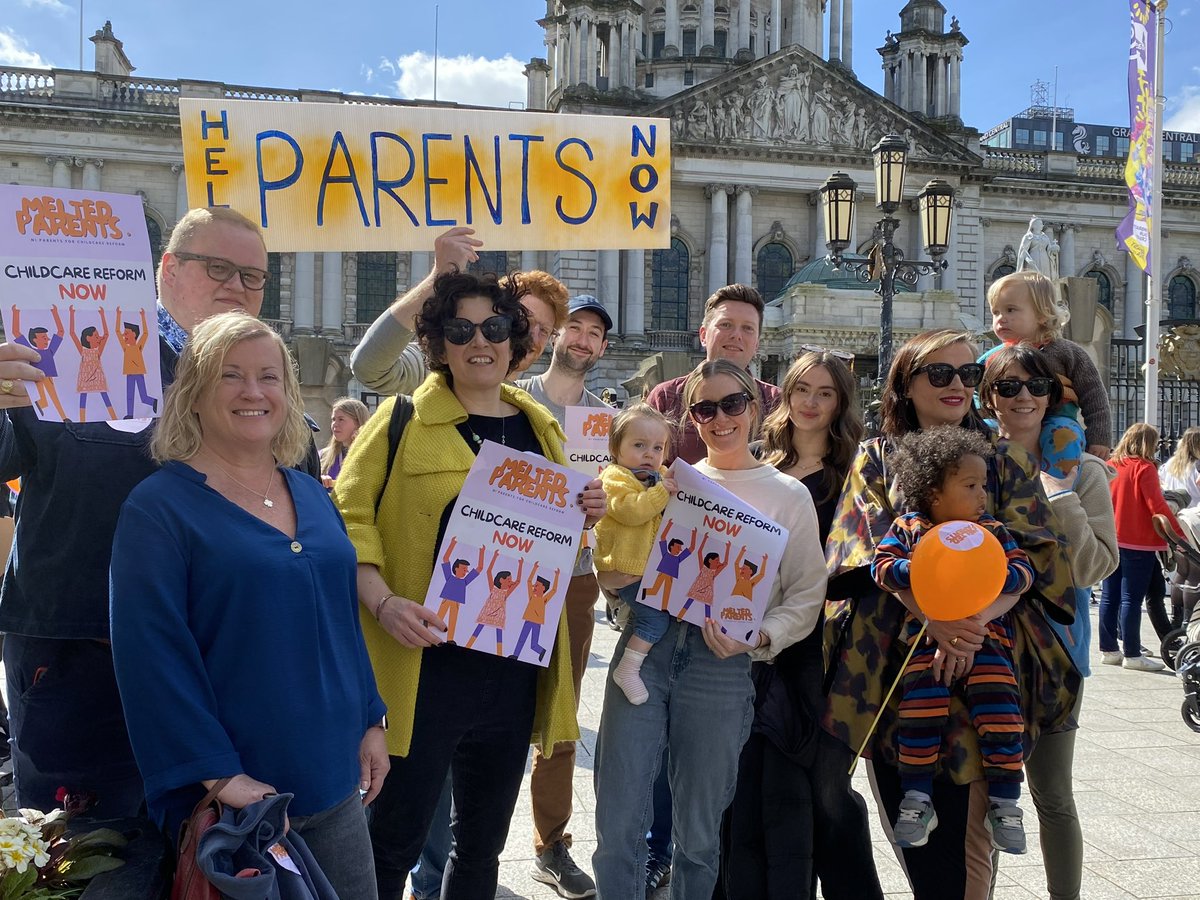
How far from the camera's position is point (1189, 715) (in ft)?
21.4

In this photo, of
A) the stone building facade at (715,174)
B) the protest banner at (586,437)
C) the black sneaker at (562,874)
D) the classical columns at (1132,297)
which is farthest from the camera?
the classical columns at (1132,297)

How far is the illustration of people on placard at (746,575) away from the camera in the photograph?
3109 mm

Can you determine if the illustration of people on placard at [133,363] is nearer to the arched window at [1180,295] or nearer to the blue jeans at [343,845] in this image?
the blue jeans at [343,845]

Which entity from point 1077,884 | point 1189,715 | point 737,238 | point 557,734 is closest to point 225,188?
point 557,734

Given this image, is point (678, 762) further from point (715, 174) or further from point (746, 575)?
point (715, 174)

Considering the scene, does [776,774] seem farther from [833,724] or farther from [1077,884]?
[1077,884]

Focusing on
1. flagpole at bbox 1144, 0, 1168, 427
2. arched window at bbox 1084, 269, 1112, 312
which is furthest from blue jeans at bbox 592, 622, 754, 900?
arched window at bbox 1084, 269, 1112, 312

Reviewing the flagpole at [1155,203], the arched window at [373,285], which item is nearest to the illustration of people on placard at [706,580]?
the flagpole at [1155,203]

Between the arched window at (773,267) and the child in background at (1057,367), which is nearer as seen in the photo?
the child in background at (1057,367)

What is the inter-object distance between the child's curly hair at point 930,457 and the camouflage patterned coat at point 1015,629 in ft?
0.23

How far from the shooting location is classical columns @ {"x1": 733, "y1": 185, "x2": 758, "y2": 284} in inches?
1519

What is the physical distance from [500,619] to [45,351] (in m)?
1.41

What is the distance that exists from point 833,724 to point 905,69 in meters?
48.6

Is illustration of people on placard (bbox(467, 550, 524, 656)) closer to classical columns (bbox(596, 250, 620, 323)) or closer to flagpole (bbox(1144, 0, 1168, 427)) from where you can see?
flagpole (bbox(1144, 0, 1168, 427))
